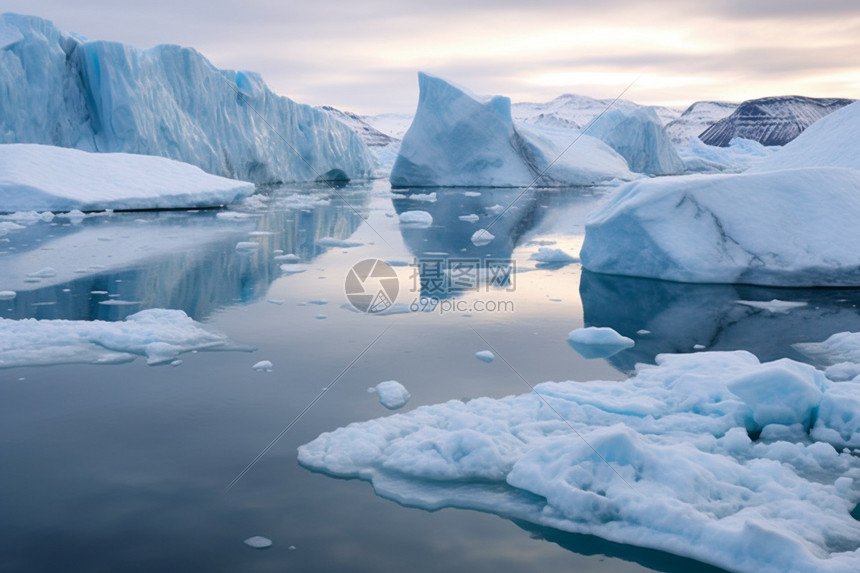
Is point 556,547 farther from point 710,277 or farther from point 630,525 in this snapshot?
point 710,277

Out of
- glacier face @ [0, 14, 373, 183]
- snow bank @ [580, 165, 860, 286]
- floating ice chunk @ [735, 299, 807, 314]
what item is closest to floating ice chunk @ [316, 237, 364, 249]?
snow bank @ [580, 165, 860, 286]

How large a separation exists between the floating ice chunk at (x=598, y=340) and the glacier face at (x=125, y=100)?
57.9 ft

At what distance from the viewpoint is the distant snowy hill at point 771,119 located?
8812cm

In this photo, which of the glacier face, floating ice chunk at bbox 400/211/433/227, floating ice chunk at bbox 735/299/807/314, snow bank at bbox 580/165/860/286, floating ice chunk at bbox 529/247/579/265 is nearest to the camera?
floating ice chunk at bbox 735/299/807/314

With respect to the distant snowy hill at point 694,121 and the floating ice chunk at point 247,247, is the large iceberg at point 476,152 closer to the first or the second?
the floating ice chunk at point 247,247

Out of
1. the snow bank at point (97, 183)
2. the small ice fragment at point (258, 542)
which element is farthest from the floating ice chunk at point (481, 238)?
the small ice fragment at point (258, 542)

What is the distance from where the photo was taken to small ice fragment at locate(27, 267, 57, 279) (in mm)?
7328

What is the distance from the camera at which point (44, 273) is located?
743 centimetres

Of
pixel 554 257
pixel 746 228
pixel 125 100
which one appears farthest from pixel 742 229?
pixel 125 100

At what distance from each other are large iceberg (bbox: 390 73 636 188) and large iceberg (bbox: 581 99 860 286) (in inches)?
673

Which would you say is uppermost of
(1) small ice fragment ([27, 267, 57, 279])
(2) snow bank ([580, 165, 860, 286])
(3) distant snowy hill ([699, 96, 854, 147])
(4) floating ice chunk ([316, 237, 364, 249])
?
(3) distant snowy hill ([699, 96, 854, 147])

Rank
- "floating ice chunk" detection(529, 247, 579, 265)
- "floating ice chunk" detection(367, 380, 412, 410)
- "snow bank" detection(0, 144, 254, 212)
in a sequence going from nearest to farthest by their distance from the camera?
1. "floating ice chunk" detection(367, 380, 412, 410)
2. "floating ice chunk" detection(529, 247, 579, 265)
3. "snow bank" detection(0, 144, 254, 212)

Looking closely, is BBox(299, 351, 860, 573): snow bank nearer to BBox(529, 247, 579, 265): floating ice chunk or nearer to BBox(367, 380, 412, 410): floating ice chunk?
BBox(367, 380, 412, 410): floating ice chunk

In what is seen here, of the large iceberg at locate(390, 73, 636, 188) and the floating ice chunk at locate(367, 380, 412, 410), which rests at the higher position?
the large iceberg at locate(390, 73, 636, 188)
